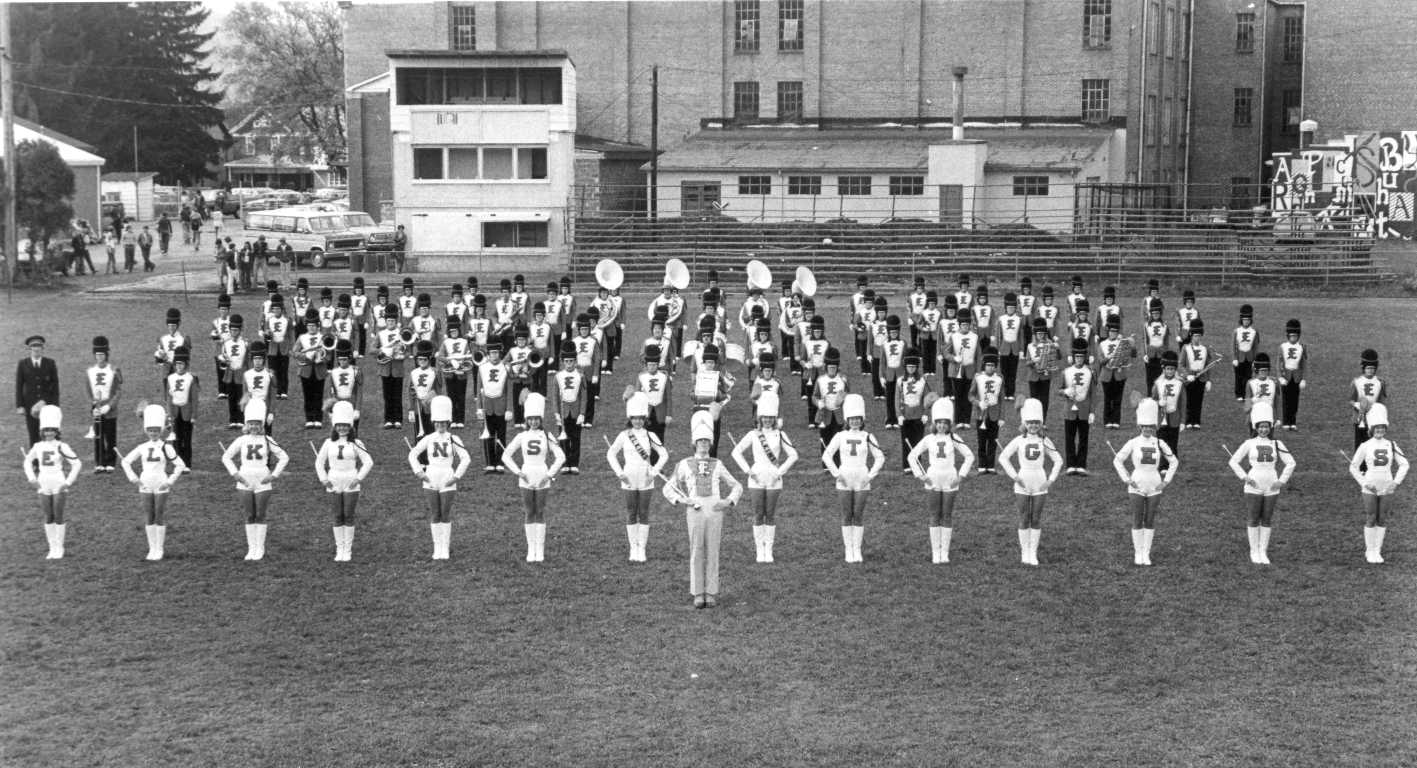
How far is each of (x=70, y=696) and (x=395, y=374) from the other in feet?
42.6

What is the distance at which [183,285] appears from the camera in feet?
155

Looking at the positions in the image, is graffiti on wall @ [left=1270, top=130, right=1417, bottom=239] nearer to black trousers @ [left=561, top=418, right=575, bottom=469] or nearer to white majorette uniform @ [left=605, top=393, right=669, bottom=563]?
black trousers @ [left=561, top=418, right=575, bottom=469]

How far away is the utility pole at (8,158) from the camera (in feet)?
131

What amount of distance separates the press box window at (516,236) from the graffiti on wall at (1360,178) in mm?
26116

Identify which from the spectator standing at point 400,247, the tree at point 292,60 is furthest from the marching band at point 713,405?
the tree at point 292,60

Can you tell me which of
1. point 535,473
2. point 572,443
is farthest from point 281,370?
point 535,473

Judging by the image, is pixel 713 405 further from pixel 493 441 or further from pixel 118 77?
pixel 118 77

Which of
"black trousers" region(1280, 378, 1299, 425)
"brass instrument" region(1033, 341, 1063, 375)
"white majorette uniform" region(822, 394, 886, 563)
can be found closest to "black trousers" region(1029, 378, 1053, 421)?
"brass instrument" region(1033, 341, 1063, 375)

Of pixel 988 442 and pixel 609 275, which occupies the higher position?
pixel 609 275

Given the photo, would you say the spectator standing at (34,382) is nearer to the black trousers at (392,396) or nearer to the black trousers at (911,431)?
the black trousers at (392,396)

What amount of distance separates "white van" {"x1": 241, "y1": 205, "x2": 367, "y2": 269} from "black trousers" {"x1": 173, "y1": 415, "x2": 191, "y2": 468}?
104 ft

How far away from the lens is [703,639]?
14.5 metres

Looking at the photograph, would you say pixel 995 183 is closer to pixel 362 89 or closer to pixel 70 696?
pixel 362 89

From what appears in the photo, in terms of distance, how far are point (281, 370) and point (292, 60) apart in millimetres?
69277
